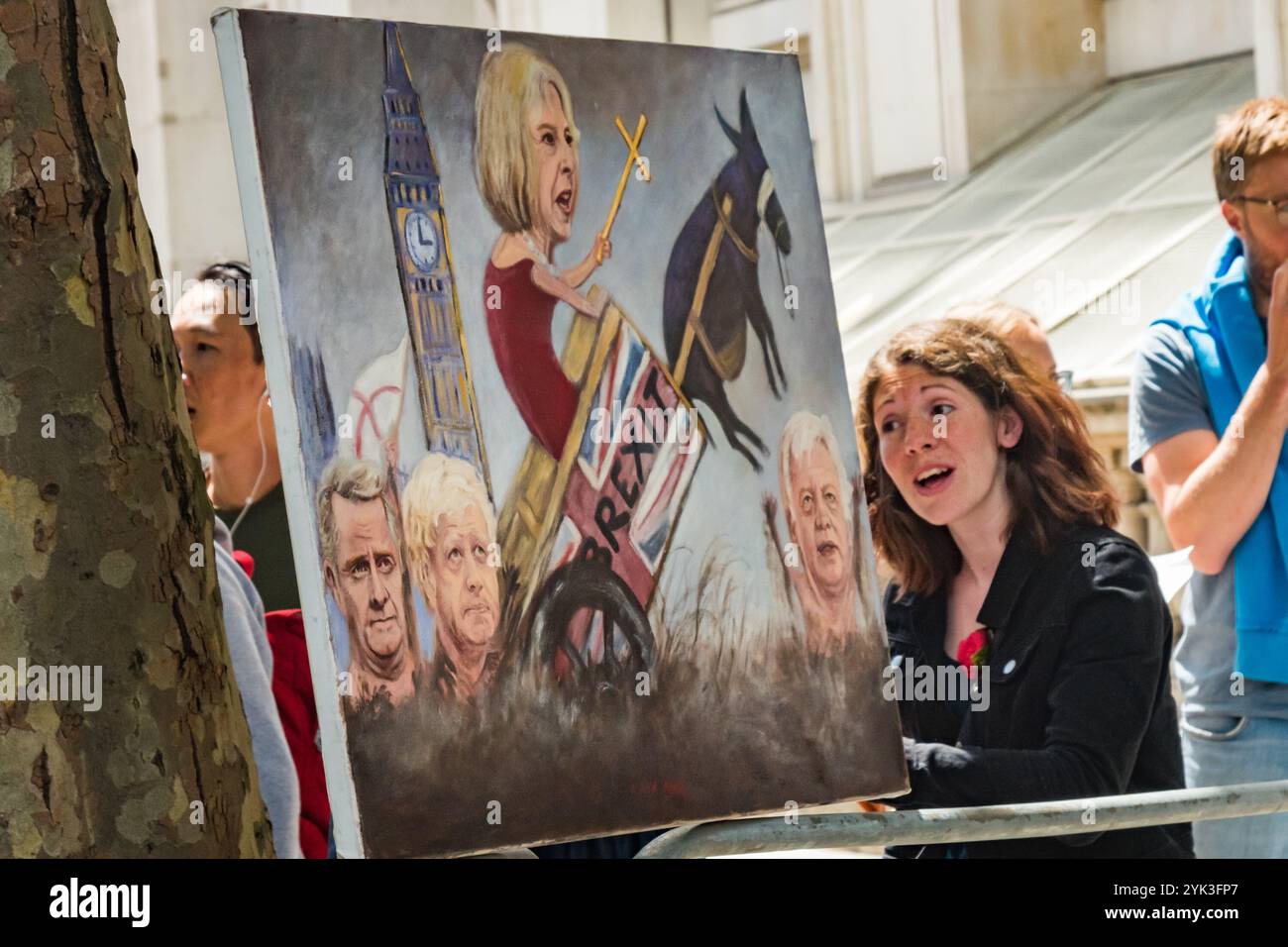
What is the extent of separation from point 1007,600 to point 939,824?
0.52 metres

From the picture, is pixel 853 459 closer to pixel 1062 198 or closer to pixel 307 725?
pixel 307 725

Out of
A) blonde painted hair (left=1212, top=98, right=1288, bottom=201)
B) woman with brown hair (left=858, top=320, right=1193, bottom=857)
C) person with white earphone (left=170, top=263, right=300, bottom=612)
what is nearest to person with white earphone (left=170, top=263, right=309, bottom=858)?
person with white earphone (left=170, top=263, right=300, bottom=612)

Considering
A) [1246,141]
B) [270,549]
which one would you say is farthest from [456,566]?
[1246,141]

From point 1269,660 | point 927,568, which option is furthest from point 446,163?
point 1269,660

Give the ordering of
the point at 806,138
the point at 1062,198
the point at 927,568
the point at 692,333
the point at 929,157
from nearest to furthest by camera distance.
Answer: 1. the point at 692,333
2. the point at 806,138
3. the point at 927,568
4. the point at 1062,198
5. the point at 929,157

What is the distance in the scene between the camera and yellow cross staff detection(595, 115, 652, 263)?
6.79ft

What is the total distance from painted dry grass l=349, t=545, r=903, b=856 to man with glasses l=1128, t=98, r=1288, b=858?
0.74 metres

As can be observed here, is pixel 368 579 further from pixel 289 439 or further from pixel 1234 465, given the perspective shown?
pixel 1234 465

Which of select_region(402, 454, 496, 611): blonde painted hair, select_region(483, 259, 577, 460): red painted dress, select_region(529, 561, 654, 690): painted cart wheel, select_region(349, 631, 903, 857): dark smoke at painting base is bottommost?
select_region(349, 631, 903, 857): dark smoke at painting base

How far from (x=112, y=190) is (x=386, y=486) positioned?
40 cm

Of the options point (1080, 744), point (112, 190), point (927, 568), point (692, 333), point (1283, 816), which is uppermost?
point (112, 190)

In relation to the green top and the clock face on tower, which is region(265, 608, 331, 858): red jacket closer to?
the green top

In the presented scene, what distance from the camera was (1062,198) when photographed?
22.7ft
